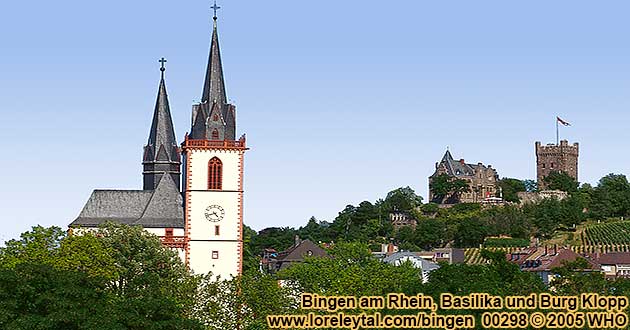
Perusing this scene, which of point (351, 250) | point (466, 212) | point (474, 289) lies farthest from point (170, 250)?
point (466, 212)

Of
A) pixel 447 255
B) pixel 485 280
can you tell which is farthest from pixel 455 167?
pixel 485 280

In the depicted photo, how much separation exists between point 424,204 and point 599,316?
13489 centimetres

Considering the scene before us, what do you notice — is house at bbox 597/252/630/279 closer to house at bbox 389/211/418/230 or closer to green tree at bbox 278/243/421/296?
green tree at bbox 278/243/421/296

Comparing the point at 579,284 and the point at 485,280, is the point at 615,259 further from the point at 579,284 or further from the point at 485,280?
the point at 485,280

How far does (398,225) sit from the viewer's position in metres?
179

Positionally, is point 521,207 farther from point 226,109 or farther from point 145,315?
point 145,315

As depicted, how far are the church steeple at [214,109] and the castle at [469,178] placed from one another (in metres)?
110

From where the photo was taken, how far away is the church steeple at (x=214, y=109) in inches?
3155

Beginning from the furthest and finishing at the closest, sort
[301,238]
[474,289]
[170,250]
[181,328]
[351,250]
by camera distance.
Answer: [301,238]
[351,250]
[170,250]
[474,289]
[181,328]

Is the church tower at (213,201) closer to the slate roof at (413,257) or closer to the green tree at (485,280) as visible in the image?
the green tree at (485,280)

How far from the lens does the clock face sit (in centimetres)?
7938

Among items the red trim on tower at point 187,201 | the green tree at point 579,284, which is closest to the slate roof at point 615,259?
A: the red trim on tower at point 187,201

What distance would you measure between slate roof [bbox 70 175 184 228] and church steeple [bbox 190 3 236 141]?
4329 millimetres

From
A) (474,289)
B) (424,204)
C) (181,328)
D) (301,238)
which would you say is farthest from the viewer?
(424,204)
